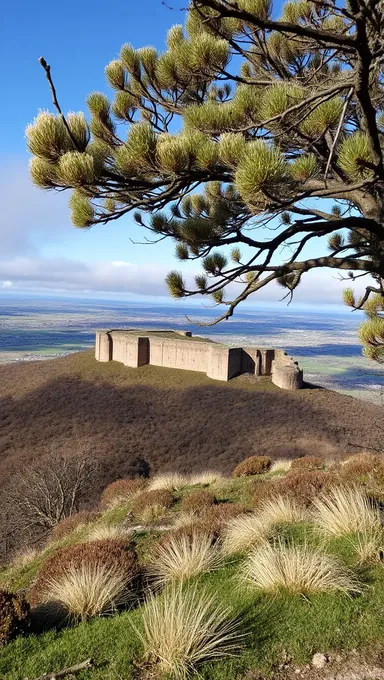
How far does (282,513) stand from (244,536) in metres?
0.94

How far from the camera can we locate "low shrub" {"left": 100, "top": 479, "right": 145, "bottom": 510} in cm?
1171

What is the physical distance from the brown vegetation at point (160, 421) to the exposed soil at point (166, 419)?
0.27 feet

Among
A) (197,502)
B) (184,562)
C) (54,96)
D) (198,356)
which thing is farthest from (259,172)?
(198,356)

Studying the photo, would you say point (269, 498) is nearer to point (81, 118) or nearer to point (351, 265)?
point (351, 265)

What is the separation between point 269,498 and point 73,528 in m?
5.07

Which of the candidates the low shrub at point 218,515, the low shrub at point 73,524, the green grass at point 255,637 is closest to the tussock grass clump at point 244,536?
the low shrub at point 218,515

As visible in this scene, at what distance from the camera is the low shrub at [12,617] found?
342 cm

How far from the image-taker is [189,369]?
4588 cm

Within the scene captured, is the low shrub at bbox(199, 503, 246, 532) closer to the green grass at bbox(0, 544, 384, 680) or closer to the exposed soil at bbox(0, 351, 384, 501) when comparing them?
the green grass at bbox(0, 544, 384, 680)

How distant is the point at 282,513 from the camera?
5629 mm

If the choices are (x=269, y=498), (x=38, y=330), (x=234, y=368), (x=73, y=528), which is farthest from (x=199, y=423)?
(x=38, y=330)

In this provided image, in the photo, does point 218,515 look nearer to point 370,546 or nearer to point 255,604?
point 370,546

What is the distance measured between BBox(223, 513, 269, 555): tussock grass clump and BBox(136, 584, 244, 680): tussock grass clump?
1520mm

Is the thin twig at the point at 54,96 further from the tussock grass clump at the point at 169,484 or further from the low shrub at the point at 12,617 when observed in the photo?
the tussock grass clump at the point at 169,484
